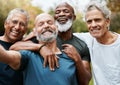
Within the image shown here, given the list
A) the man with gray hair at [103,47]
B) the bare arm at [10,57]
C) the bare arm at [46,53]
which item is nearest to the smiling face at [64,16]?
the man with gray hair at [103,47]

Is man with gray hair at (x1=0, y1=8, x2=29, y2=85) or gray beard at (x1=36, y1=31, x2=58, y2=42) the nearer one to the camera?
gray beard at (x1=36, y1=31, x2=58, y2=42)

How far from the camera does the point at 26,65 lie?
3934 millimetres

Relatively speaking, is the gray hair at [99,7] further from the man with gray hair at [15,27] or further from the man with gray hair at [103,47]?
the man with gray hair at [15,27]

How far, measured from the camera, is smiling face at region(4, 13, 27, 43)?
4570mm

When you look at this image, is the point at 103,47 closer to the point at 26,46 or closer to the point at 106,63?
the point at 106,63

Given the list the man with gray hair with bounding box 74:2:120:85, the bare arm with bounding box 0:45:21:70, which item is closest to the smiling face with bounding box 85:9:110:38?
the man with gray hair with bounding box 74:2:120:85

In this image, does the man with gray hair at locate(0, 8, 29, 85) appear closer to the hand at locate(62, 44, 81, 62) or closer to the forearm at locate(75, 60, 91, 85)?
the hand at locate(62, 44, 81, 62)

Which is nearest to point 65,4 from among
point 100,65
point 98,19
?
point 98,19

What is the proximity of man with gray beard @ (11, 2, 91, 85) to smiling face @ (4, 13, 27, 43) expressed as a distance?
15 cm

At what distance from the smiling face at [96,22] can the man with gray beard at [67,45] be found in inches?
8.5

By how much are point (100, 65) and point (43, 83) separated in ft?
4.12

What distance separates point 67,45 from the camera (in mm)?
4148

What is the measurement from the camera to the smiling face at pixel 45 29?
399 centimetres

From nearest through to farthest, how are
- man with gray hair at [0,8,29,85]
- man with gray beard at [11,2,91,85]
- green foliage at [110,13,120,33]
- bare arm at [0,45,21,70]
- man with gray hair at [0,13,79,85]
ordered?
bare arm at [0,45,21,70]
man with gray hair at [0,13,79,85]
man with gray beard at [11,2,91,85]
man with gray hair at [0,8,29,85]
green foliage at [110,13,120,33]
